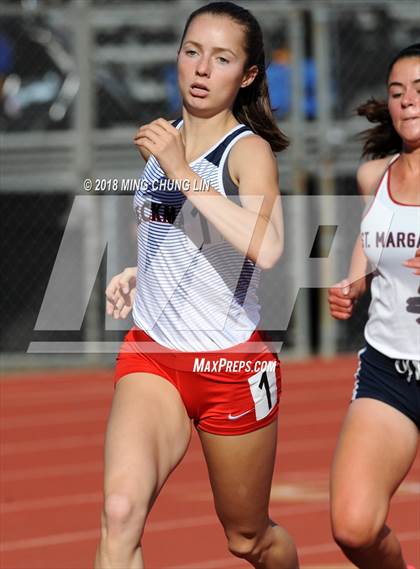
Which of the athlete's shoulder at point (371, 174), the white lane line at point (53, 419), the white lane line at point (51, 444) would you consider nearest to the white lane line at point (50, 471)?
the white lane line at point (51, 444)

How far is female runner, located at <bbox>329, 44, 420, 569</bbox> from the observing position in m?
4.38

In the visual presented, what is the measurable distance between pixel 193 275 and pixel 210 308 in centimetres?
12

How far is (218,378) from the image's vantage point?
4.32 metres

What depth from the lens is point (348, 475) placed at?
439 cm

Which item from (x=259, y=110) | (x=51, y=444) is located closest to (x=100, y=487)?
(x=51, y=444)

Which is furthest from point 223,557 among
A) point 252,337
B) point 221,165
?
point 221,165

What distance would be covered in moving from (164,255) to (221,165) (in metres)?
0.35

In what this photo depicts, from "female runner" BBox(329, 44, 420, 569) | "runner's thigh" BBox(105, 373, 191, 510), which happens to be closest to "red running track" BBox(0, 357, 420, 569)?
"female runner" BBox(329, 44, 420, 569)

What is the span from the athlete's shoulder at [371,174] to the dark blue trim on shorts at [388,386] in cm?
59

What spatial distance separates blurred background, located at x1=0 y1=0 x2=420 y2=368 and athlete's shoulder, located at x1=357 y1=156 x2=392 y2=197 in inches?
297

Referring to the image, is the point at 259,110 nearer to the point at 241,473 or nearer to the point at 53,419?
the point at 241,473

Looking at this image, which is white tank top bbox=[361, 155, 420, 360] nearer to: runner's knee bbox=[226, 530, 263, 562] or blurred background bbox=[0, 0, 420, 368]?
runner's knee bbox=[226, 530, 263, 562]

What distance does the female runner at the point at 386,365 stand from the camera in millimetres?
4383

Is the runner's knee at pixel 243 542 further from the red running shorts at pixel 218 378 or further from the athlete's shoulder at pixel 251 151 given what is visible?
the athlete's shoulder at pixel 251 151
